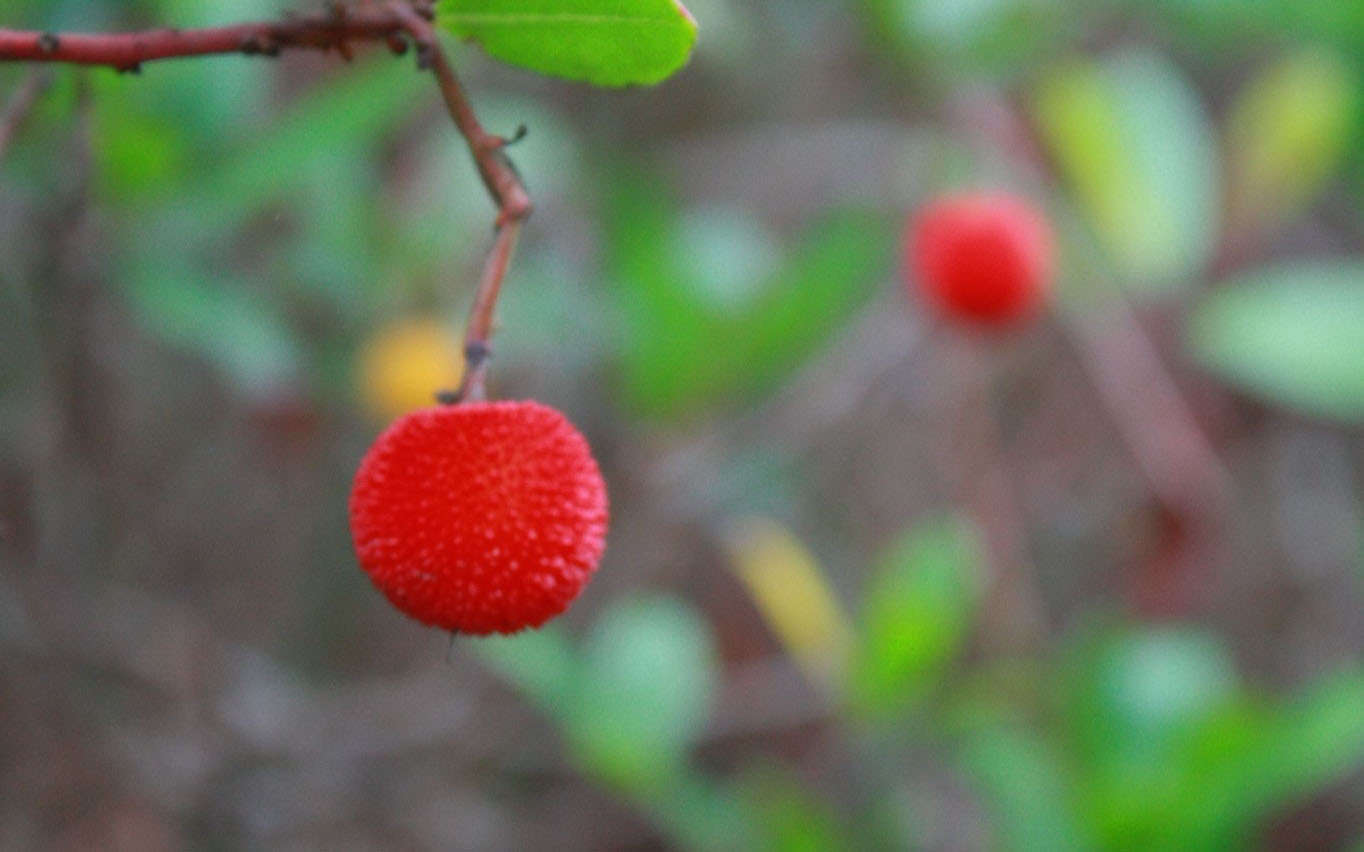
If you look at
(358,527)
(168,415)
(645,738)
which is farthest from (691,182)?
(358,527)

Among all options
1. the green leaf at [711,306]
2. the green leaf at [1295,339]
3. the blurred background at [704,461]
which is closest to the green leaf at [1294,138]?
the blurred background at [704,461]

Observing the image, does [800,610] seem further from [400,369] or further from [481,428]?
[481,428]

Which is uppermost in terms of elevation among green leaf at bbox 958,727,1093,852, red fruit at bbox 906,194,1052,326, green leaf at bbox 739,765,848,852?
red fruit at bbox 906,194,1052,326

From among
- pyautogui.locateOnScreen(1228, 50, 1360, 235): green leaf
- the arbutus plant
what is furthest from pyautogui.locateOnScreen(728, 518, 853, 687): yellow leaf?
the arbutus plant

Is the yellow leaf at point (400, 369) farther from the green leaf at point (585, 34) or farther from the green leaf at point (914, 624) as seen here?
the green leaf at point (585, 34)

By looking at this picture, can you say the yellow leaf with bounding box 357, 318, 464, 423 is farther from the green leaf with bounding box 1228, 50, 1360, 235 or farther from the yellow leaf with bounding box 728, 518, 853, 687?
the green leaf with bounding box 1228, 50, 1360, 235

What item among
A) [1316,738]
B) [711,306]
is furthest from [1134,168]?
[1316,738]
